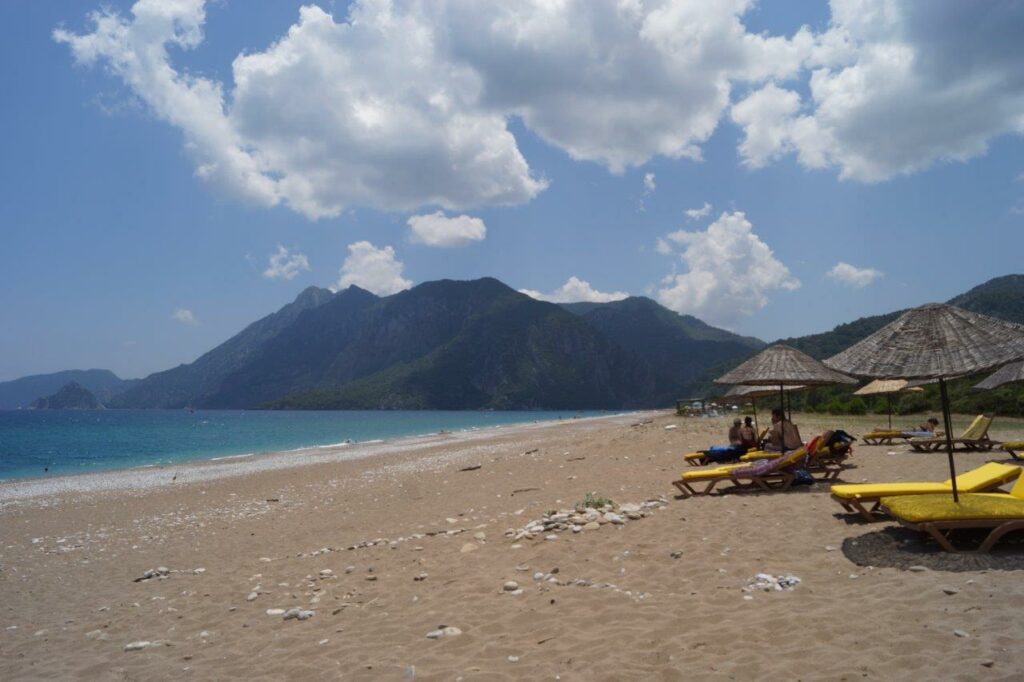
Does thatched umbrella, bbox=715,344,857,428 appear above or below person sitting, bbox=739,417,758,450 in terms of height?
above

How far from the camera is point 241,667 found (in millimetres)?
4852

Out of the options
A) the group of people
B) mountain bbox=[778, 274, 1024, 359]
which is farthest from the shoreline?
mountain bbox=[778, 274, 1024, 359]

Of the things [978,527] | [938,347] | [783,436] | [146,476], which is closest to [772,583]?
[978,527]

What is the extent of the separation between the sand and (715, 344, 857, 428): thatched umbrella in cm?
202

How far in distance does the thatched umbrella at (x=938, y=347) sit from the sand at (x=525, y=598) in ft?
5.67

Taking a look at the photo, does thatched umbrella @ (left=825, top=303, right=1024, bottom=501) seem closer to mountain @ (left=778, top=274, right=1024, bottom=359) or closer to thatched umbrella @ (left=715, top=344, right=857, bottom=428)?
thatched umbrella @ (left=715, top=344, right=857, bottom=428)

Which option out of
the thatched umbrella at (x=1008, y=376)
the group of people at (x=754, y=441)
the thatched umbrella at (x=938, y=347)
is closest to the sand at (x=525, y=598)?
the group of people at (x=754, y=441)

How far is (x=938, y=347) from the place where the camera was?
622 centimetres

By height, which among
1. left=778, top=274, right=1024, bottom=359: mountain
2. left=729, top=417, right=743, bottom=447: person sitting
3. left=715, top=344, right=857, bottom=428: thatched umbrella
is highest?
left=778, top=274, right=1024, bottom=359: mountain

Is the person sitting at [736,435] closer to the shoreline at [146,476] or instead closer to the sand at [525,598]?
the sand at [525,598]

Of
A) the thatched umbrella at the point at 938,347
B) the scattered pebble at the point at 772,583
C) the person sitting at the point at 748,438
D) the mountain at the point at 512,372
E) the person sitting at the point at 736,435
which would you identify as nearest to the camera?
the scattered pebble at the point at 772,583

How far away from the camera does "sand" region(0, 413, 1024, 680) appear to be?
13.5ft

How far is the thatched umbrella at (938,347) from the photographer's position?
5879 millimetres

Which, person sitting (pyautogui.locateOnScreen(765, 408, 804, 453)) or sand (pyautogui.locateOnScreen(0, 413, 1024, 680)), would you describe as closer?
sand (pyautogui.locateOnScreen(0, 413, 1024, 680))
